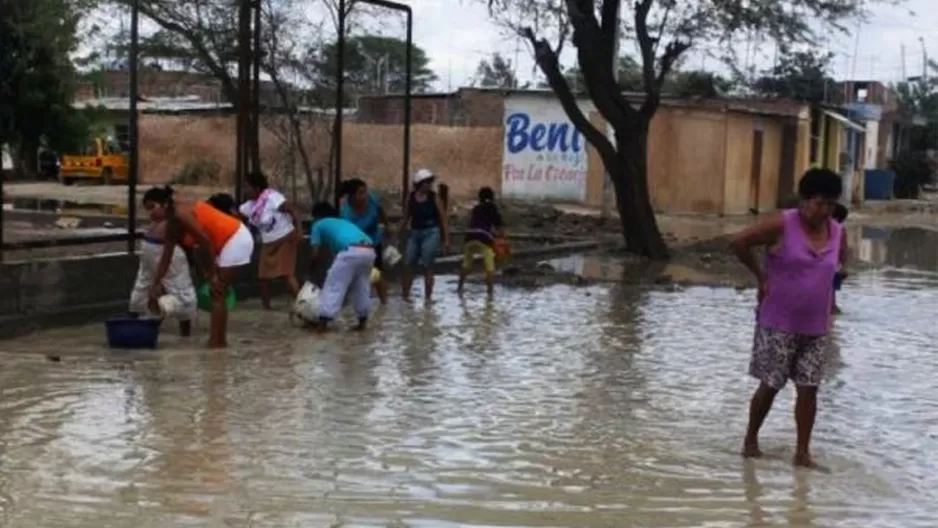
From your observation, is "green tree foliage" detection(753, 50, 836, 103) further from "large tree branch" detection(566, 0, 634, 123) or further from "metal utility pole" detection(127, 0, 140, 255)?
"metal utility pole" detection(127, 0, 140, 255)

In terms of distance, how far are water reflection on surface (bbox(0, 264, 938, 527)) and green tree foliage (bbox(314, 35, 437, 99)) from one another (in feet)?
26.2

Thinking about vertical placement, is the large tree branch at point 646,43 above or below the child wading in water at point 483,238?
above

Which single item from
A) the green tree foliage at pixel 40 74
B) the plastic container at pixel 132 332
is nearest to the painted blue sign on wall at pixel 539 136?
the green tree foliage at pixel 40 74

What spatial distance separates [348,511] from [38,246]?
26.3 feet

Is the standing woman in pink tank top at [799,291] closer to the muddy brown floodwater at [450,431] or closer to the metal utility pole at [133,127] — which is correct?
the muddy brown floodwater at [450,431]

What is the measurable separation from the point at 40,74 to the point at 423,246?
31.4 feet

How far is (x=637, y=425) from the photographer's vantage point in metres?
9.69

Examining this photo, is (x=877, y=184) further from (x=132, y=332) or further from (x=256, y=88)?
(x=132, y=332)

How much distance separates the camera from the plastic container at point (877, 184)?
63.6m

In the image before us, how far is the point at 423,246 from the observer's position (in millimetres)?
17312

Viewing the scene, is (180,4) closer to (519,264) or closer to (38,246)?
(519,264)

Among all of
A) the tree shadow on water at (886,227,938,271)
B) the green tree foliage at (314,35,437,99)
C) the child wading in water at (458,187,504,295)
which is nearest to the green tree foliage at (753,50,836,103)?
the tree shadow on water at (886,227,938,271)

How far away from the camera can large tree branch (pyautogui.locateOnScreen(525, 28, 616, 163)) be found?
24.8 metres

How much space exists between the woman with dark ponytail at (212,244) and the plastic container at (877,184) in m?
54.1
